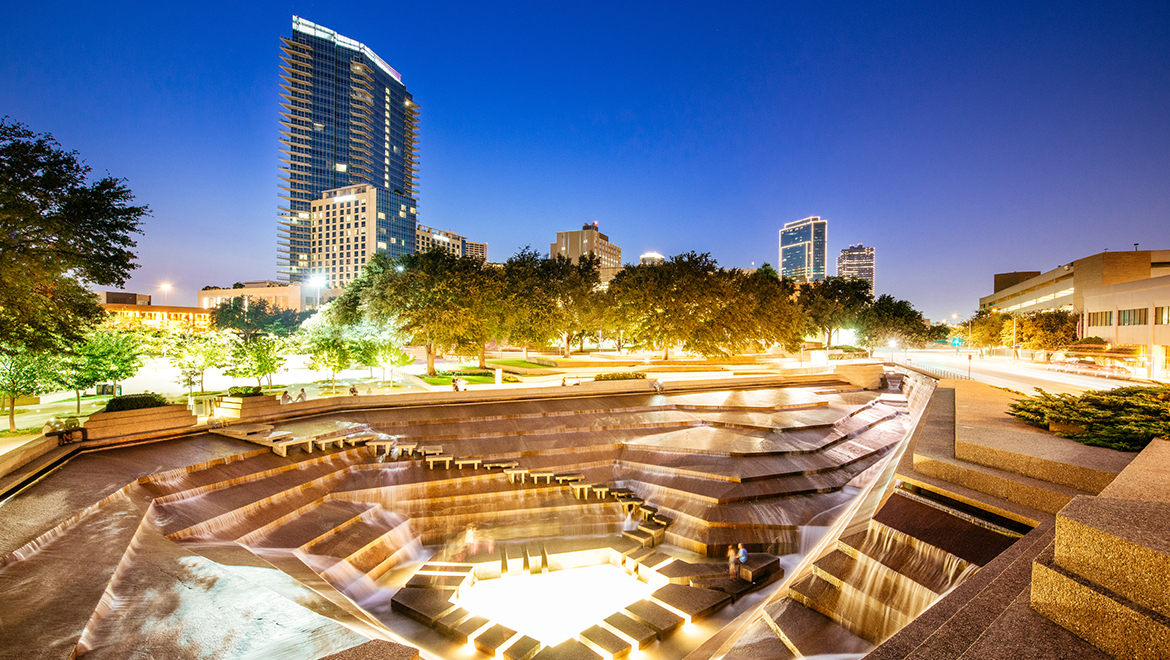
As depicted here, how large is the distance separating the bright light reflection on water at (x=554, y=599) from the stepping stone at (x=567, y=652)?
26cm

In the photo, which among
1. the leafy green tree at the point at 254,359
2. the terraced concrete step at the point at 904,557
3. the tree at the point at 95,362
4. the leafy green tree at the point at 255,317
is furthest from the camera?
the leafy green tree at the point at 255,317

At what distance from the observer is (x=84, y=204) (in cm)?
1309

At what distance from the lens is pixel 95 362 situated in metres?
16.5

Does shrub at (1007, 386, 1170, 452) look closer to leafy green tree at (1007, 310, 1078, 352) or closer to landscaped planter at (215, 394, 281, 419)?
landscaped planter at (215, 394, 281, 419)

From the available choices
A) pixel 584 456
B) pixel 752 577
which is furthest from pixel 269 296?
pixel 752 577

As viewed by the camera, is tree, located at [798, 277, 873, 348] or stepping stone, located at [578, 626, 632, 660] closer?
stepping stone, located at [578, 626, 632, 660]

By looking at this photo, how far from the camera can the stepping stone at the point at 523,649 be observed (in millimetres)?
7410

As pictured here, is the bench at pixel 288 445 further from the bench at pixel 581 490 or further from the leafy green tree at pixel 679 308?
the leafy green tree at pixel 679 308

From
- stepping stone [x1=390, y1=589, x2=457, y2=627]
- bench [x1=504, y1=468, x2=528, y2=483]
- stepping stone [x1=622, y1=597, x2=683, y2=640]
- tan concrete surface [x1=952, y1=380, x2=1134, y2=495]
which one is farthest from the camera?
bench [x1=504, y1=468, x2=528, y2=483]

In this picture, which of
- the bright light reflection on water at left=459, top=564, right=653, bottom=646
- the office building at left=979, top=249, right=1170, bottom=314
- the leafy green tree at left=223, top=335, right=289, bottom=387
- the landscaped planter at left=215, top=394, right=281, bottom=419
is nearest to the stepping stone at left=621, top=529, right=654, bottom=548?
the bright light reflection on water at left=459, top=564, right=653, bottom=646

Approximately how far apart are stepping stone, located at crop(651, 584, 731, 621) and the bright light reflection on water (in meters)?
0.56

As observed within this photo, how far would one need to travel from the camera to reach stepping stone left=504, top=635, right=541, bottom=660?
292 inches

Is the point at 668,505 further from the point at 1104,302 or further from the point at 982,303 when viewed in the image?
the point at 982,303

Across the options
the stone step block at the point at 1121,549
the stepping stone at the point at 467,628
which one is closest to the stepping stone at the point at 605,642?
the stepping stone at the point at 467,628
